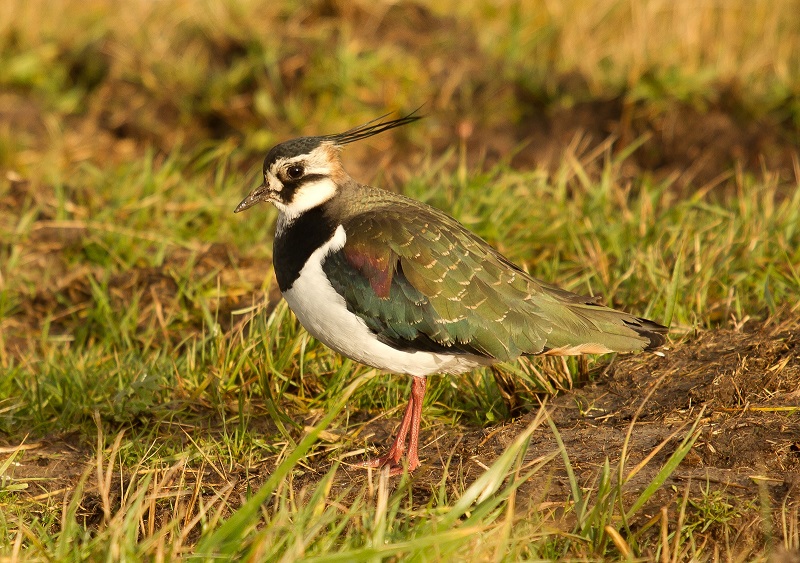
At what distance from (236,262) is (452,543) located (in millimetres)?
3342

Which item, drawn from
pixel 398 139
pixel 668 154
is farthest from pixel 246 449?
pixel 668 154

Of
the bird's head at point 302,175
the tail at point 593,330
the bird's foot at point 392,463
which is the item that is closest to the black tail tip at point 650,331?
the tail at point 593,330

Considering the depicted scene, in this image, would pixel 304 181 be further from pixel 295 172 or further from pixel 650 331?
pixel 650 331

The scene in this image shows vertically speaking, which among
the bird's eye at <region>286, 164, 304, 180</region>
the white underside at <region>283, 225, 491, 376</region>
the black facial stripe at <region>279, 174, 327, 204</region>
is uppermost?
the bird's eye at <region>286, 164, 304, 180</region>

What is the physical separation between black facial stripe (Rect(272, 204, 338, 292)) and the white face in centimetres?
5

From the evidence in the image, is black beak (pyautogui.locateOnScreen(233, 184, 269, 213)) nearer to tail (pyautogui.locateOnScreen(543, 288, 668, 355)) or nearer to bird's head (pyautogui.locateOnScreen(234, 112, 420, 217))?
bird's head (pyautogui.locateOnScreen(234, 112, 420, 217))

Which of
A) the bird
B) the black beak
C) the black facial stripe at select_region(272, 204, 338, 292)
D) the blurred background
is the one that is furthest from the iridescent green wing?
the blurred background

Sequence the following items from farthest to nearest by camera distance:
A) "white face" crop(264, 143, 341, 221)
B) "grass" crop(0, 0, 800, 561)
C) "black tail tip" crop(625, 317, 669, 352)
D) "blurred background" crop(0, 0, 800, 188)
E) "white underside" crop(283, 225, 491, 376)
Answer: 1. "blurred background" crop(0, 0, 800, 188)
2. "white face" crop(264, 143, 341, 221)
3. "black tail tip" crop(625, 317, 669, 352)
4. "white underside" crop(283, 225, 491, 376)
5. "grass" crop(0, 0, 800, 561)

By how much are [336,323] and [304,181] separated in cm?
76

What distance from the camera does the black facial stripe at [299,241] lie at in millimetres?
4449

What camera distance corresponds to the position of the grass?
371 cm

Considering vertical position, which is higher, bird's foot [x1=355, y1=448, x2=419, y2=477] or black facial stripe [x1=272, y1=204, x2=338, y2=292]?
black facial stripe [x1=272, y1=204, x2=338, y2=292]

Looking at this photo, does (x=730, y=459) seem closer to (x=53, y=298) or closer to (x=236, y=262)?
(x=236, y=262)

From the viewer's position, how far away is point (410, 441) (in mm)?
4516
